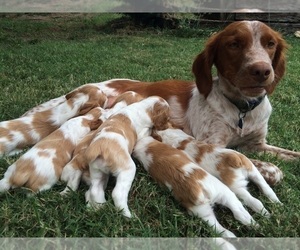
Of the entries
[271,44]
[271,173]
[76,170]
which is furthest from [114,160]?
[271,44]

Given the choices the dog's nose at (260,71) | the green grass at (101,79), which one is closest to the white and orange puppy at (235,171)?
the green grass at (101,79)

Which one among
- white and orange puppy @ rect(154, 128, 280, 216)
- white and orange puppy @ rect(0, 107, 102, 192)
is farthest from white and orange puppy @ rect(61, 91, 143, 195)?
white and orange puppy @ rect(154, 128, 280, 216)

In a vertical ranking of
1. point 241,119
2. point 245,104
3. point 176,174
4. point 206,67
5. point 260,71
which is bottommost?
point 241,119

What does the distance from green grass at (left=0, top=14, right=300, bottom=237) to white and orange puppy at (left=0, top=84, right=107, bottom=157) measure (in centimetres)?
19

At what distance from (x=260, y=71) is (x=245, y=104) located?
45 centimetres

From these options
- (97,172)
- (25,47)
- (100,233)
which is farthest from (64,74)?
(100,233)

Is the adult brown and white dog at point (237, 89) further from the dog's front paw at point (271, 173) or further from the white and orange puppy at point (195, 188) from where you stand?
the white and orange puppy at point (195, 188)

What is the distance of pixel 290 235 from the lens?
234cm

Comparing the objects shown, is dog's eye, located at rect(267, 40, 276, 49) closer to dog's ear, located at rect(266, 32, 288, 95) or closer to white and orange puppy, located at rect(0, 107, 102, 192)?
dog's ear, located at rect(266, 32, 288, 95)

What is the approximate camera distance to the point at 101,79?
597 cm

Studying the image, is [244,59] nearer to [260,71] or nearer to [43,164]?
[260,71]

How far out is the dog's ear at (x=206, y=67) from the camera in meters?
3.61

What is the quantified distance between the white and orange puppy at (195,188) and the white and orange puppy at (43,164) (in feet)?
1.79

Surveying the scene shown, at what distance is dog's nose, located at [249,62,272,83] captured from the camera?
10.3 feet
